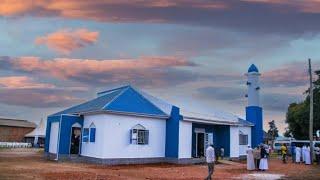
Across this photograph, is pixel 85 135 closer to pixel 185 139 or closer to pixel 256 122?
pixel 185 139

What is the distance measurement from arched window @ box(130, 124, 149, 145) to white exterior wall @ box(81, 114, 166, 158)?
21 cm

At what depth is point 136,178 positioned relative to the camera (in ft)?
66.9

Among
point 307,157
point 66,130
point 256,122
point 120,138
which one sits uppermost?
point 256,122

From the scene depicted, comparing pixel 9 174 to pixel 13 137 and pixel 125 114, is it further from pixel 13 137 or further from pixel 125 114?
pixel 13 137

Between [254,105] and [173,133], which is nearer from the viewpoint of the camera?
[173,133]

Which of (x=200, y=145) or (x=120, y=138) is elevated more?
(x=120, y=138)

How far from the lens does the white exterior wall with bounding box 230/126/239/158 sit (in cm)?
3562

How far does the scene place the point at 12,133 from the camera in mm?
82500

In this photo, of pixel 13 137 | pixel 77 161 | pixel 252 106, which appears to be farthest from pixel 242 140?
pixel 13 137

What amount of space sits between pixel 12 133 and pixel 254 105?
182 feet

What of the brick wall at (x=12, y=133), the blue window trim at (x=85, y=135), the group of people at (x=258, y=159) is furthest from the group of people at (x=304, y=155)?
the brick wall at (x=12, y=133)

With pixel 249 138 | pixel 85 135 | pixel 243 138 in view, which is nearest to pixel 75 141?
pixel 85 135

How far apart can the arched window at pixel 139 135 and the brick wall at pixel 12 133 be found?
56.8 meters

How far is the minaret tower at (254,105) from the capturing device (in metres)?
40.9
